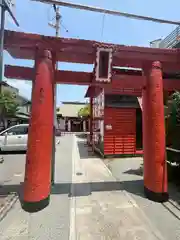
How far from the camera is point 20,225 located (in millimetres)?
4121

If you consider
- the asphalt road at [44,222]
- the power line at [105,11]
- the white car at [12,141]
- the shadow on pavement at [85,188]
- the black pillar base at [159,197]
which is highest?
the power line at [105,11]

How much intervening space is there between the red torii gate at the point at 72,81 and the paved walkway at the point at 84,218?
0.48m

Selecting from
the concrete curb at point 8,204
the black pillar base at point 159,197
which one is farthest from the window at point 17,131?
the black pillar base at point 159,197

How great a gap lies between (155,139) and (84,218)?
2.58m

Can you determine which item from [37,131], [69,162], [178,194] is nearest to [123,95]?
[69,162]

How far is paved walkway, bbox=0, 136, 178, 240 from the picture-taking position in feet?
12.5

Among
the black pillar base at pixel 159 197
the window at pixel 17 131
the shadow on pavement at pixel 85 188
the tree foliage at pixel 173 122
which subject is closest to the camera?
the black pillar base at pixel 159 197

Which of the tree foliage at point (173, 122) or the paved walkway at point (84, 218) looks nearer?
A: the paved walkway at point (84, 218)

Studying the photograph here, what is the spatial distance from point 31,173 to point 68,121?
33.3m

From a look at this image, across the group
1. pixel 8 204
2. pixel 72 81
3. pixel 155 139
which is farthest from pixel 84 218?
pixel 72 81

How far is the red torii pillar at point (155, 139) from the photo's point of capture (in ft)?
17.7

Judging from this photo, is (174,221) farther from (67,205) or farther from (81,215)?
(67,205)

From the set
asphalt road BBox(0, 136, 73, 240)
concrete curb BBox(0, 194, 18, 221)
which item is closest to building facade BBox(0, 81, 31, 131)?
concrete curb BBox(0, 194, 18, 221)

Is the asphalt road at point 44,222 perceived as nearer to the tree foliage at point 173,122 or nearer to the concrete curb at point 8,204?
the concrete curb at point 8,204
